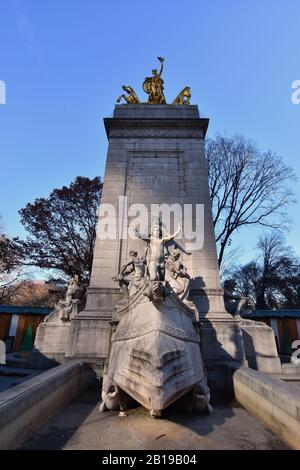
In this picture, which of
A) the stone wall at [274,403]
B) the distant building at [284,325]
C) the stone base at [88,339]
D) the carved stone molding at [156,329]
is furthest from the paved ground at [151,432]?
the distant building at [284,325]

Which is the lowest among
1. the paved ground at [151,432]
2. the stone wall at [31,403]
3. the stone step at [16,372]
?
the paved ground at [151,432]

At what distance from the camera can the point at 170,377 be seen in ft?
12.7

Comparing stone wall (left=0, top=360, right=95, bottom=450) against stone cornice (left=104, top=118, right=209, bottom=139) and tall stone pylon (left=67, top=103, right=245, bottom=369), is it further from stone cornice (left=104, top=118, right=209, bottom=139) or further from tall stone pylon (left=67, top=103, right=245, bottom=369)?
stone cornice (left=104, top=118, right=209, bottom=139)

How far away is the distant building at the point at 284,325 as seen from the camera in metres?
13.8

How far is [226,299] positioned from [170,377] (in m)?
6.22

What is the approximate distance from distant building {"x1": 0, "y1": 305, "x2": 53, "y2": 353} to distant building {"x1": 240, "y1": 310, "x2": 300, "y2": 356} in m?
12.1

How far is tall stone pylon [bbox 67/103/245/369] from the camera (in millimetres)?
7902

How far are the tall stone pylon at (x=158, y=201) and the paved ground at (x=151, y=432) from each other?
10.1 ft

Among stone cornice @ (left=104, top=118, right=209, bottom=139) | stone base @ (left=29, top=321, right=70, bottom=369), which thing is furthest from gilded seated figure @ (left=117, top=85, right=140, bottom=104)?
stone base @ (left=29, top=321, right=70, bottom=369)

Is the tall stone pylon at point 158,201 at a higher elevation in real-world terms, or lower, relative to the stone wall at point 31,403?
higher

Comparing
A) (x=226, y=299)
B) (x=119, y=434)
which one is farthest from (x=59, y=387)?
(x=226, y=299)

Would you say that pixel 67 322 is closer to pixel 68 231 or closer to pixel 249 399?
pixel 249 399

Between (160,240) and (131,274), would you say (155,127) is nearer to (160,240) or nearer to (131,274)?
(160,240)

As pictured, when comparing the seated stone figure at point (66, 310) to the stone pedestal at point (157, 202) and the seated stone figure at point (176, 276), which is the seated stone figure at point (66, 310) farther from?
the seated stone figure at point (176, 276)
